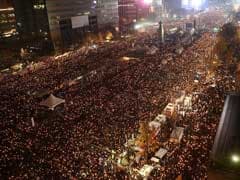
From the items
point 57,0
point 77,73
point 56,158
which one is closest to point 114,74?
point 77,73

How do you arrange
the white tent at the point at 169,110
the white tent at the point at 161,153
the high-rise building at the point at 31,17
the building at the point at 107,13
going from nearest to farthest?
the white tent at the point at 161,153 < the white tent at the point at 169,110 < the high-rise building at the point at 31,17 < the building at the point at 107,13

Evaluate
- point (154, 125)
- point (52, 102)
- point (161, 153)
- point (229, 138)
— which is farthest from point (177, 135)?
point (52, 102)

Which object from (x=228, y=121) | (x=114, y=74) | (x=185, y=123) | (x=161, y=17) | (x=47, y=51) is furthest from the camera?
(x=161, y=17)

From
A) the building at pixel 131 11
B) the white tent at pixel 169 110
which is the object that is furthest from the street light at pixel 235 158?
the building at pixel 131 11

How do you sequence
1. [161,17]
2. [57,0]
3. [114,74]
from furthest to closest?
[161,17] < [57,0] < [114,74]

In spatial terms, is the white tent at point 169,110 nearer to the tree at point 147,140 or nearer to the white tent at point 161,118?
the white tent at point 161,118

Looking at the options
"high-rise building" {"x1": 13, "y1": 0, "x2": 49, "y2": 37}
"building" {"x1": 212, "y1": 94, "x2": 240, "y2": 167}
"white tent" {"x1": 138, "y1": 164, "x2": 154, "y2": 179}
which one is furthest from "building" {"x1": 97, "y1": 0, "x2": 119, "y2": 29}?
"white tent" {"x1": 138, "y1": 164, "x2": 154, "y2": 179}

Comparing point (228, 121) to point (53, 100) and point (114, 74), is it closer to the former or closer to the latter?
point (53, 100)
